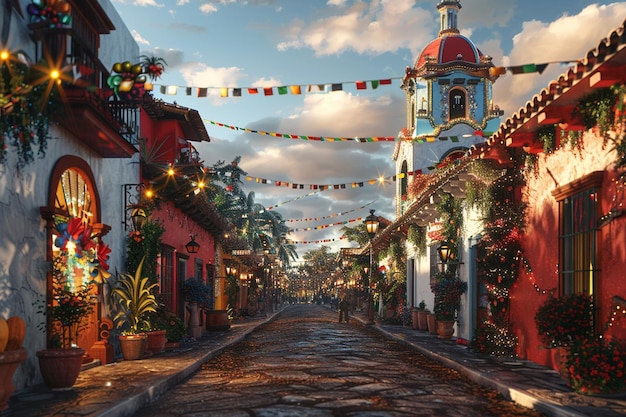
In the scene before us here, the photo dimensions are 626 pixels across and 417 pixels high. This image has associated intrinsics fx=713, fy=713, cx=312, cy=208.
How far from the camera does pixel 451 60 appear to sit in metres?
32.9

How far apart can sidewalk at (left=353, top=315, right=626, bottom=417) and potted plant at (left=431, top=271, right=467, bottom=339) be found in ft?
10.1

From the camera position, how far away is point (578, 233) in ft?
38.0

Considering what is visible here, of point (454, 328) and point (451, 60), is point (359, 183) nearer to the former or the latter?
point (454, 328)

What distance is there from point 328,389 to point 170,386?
2443 mm

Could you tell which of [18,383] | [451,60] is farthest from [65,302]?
[451,60]

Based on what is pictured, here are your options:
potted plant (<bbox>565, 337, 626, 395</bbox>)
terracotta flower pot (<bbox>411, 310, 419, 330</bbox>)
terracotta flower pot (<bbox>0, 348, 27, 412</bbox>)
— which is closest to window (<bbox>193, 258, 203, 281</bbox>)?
terracotta flower pot (<bbox>411, 310, 419, 330</bbox>)

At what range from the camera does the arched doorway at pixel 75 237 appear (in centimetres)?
1095

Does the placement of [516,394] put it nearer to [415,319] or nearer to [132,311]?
Answer: [132,311]

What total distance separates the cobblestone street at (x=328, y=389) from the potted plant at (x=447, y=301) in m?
3.86

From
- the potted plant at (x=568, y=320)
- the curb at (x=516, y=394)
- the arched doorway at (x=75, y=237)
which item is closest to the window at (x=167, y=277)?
the arched doorway at (x=75, y=237)

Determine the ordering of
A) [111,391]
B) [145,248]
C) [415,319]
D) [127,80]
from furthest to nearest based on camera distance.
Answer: [415,319]
[145,248]
[127,80]
[111,391]

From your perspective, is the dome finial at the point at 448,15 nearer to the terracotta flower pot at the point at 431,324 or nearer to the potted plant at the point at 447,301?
the terracotta flower pot at the point at 431,324

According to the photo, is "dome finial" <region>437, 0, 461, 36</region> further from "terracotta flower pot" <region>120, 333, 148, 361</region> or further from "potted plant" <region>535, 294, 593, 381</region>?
"potted plant" <region>535, 294, 593, 381</region>

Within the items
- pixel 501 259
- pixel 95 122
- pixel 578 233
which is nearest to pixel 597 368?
pixel 578 233
